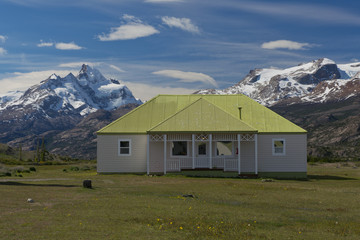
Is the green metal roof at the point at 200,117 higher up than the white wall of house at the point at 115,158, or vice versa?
the green metal roof at the point at 200,117

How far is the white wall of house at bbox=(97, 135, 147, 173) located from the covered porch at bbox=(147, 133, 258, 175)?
1128 millimetres

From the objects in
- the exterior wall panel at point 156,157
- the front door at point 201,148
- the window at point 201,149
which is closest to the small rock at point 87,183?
the exterior wall panel at point 156,157

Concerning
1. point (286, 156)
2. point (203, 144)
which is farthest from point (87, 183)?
point (286, 156)

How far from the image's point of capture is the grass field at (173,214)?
47.4ft

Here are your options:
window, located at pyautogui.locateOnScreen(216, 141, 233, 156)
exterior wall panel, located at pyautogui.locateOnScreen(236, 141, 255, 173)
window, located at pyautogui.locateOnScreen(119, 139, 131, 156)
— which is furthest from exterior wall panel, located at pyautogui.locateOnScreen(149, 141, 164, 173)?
exterior wall panel, located at pyautogui.locateOnScreen(236, 141, 255, 173)

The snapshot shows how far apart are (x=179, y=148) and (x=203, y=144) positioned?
2.33 meters

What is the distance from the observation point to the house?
39775 mm

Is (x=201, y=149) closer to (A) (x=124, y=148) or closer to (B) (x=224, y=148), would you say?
(B) (x=224, y=148)

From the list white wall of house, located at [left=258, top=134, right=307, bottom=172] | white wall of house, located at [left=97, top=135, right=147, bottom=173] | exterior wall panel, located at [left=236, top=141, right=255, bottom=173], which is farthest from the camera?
white wall of house, located at [left=97, top=135, right=147, bottom=173]

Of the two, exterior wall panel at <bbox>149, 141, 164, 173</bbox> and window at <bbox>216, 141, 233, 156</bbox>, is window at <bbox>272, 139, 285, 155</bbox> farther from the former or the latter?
exterior wall panel at <bbox>149, 141, 164, 173</bbox>

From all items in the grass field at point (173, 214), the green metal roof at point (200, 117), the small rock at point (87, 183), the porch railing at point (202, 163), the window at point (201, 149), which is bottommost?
the grass field at point (173, 214)

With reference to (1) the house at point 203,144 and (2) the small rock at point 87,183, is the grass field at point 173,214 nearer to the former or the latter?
(2) the small rock at point 87,183

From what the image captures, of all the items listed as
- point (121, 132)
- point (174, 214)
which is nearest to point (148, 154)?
point (121, 132)

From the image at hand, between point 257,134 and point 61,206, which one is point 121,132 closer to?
point 257,134
